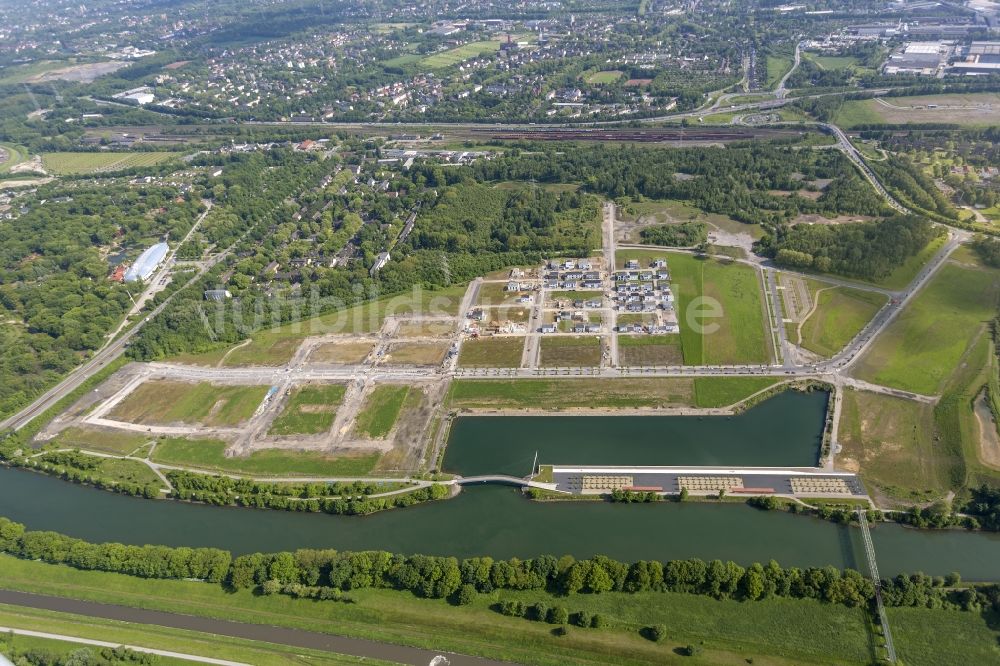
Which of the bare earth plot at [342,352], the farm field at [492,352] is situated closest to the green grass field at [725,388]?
the farm field at [492,352]

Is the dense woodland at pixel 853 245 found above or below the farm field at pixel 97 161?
below

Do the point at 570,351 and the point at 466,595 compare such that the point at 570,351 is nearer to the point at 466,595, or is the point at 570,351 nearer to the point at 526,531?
the point at 526,531

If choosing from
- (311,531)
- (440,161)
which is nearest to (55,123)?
(440,161)

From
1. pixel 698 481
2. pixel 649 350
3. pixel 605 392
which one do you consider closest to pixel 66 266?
pixel 605 392

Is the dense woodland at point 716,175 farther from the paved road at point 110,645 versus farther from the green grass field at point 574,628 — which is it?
the paved road at point 110,645

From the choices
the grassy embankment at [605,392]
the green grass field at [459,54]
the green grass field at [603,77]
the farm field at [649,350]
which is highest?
the green grass field at [459,54]

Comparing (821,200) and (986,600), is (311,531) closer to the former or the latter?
(986,600)
